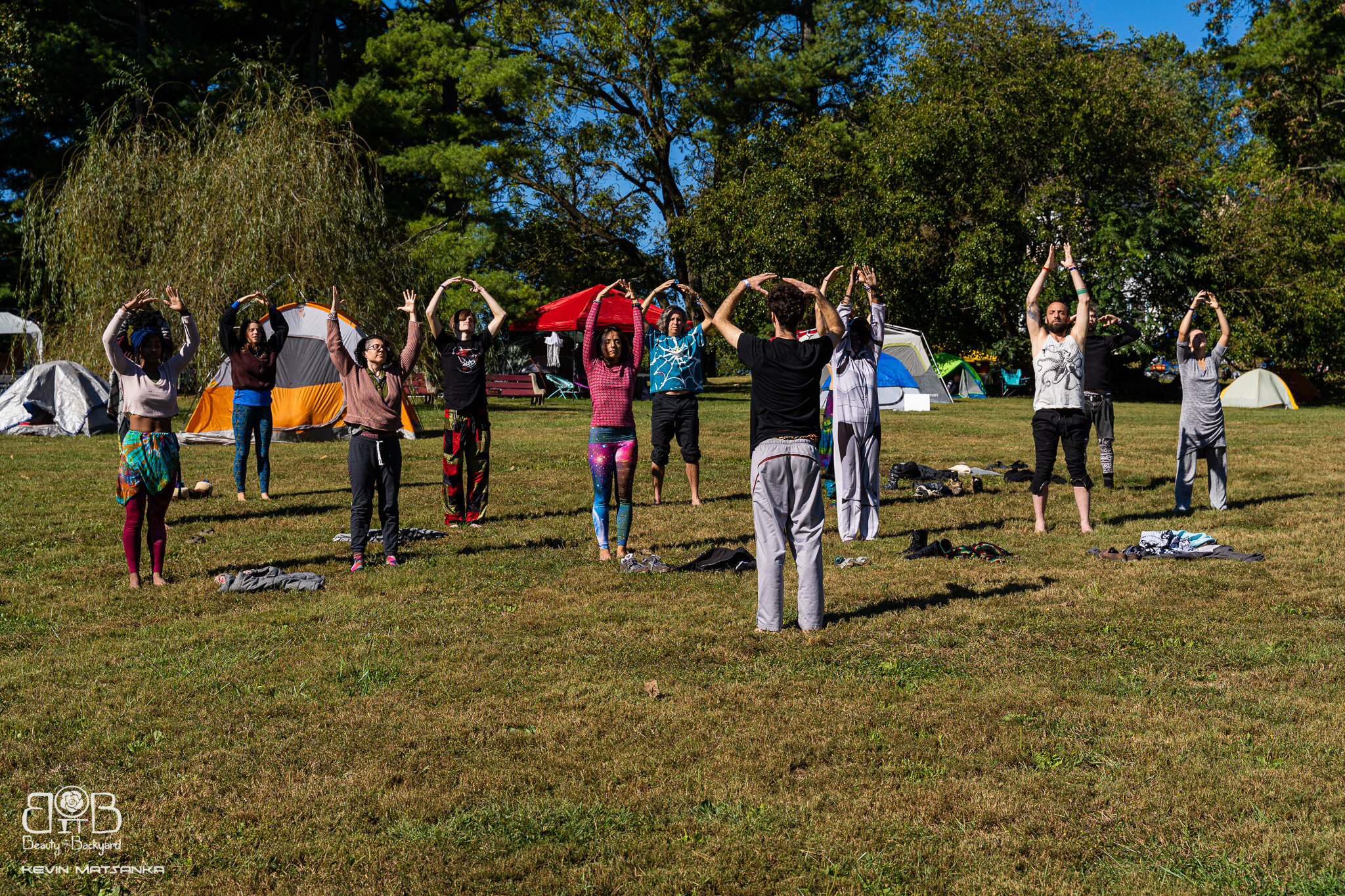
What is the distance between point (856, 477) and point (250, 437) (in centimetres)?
721

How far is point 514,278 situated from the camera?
33406 mm

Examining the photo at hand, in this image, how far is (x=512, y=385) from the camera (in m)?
32.2

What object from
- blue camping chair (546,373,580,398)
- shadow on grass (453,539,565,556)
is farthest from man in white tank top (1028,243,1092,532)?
blue camping chair (546,373,580,398)

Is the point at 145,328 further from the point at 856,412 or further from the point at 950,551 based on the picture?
the point at 950,551

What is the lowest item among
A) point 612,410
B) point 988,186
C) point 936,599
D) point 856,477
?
point 936,599

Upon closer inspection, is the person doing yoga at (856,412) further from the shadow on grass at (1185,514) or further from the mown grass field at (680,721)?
the shadow on grass at (1185,514)

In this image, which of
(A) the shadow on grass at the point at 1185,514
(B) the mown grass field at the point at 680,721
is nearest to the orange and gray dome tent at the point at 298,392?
(B) the mown grass field at the point at 680,721

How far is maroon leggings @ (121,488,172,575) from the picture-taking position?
7.45m

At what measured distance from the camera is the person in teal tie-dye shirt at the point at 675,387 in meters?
11.0

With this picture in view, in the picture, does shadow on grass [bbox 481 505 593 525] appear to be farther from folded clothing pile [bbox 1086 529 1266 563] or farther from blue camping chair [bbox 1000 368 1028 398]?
blue camping chair [bbox 1000 368 1028 398]

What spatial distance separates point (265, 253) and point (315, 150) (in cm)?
293

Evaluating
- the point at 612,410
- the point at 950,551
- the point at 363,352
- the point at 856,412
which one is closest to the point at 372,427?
the point at 363,352

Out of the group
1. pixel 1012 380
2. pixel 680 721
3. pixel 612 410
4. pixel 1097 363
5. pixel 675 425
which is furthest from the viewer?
pixel 1012 380
